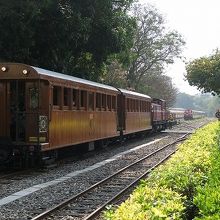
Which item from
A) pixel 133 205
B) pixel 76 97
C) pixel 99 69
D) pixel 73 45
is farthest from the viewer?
pixel 99 69

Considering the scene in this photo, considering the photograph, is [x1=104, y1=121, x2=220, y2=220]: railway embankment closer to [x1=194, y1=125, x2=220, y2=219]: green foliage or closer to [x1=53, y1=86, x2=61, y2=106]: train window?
[x1=194, y1=125, x2=220, y2=219]: green foliage

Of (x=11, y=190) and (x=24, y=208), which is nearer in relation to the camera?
(x=24, y=208)

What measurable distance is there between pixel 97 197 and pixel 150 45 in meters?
54.5

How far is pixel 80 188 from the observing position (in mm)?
12484

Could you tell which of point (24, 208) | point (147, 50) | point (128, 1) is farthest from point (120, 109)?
point (147, 50)

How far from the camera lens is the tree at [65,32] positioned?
2169 centimetres

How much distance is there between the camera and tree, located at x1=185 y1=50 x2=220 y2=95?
119 ft

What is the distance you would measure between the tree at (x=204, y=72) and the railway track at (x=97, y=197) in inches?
816

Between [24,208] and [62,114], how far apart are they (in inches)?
248

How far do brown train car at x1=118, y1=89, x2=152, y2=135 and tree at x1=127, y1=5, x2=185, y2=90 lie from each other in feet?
94.3

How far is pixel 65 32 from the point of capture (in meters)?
24.5

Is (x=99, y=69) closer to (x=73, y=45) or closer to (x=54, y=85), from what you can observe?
(x=73, y=45)

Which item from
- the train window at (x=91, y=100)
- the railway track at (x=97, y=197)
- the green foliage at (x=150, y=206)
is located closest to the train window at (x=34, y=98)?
the railway track at (x=97, y=197)

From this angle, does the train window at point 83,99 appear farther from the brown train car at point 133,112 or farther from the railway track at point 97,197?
the brown train car at point 133,112
